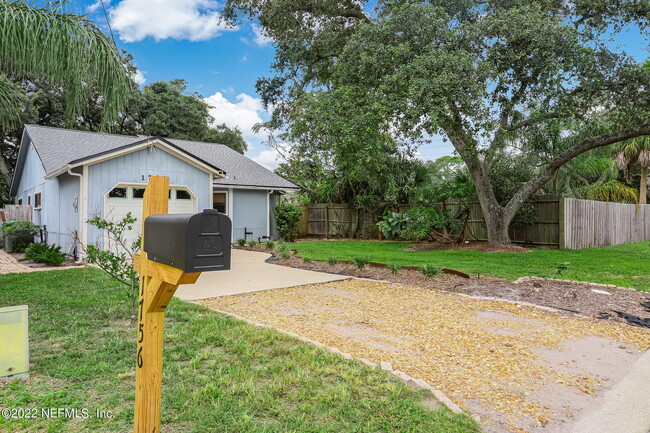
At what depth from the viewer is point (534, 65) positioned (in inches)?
369

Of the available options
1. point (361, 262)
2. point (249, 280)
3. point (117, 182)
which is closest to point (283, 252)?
point (249, 280)

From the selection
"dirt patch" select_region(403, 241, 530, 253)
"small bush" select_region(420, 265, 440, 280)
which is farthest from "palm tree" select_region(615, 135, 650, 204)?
"small bush" select_region(420, 265, 440, 280)

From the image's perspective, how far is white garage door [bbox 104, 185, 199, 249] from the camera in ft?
34.0

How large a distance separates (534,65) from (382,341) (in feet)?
27.6

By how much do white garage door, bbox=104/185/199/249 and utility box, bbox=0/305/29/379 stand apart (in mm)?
7359

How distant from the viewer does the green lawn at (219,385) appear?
7.67 feet

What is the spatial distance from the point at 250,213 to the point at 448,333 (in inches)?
473

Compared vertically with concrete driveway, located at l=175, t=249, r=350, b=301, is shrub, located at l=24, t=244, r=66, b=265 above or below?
above

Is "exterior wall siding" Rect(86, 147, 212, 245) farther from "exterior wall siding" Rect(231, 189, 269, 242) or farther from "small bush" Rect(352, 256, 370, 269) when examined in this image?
"small bush" Rect(352, 256, 370, 269)

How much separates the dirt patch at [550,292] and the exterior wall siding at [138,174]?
5.90 meters

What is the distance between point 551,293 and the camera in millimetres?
6027

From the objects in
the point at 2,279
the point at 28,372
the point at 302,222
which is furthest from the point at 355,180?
the point at 28,372

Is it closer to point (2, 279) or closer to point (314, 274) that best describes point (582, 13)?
point (314, 274)

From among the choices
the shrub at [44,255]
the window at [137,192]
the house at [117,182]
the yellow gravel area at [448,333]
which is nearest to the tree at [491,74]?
the house at [117,182]
